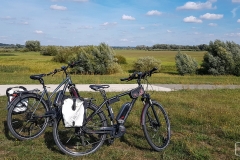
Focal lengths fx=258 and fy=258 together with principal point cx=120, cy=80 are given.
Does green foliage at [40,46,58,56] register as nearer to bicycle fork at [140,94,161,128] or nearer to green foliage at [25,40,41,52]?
green foliage at [25,40,41,52]

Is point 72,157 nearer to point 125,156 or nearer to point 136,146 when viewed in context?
point 125,156

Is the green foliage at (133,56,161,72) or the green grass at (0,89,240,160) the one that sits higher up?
the green grass at (0,89,240,160)

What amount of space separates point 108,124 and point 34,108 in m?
1.39

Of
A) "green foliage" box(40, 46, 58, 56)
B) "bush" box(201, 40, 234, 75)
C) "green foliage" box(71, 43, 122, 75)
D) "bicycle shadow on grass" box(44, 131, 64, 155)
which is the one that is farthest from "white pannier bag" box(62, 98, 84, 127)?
"green foliage" box(40, 46, 58, 56)

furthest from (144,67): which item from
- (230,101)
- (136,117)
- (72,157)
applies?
(72,157)

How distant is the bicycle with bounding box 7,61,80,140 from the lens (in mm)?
4258

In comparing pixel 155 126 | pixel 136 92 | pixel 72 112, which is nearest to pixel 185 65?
pixel 155 126

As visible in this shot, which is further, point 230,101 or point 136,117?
point 230,101

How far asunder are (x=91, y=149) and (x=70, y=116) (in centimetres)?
68

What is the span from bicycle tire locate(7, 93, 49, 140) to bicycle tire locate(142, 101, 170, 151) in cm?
176

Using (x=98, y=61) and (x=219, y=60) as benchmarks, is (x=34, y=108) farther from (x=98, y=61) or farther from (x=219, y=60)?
(x=219, y=60)

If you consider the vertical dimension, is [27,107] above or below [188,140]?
above

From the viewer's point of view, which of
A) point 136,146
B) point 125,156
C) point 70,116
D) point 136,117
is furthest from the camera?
point 136,117

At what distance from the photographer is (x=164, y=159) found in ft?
12.4
